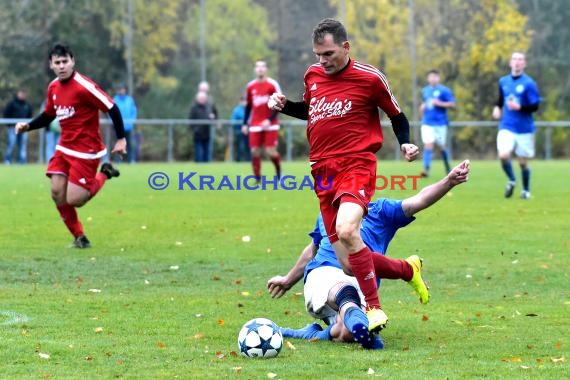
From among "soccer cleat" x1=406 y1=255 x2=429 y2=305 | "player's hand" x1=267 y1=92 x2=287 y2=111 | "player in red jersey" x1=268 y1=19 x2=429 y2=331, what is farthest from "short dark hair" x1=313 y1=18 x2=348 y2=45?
"soccer cleat" x1=406 y1=255 x2=429 y2=305

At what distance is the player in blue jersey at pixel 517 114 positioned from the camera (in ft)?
59.8

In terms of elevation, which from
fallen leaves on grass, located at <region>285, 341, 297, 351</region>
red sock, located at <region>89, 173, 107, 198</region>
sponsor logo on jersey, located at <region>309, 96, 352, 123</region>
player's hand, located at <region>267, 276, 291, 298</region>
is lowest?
fallen leaves on grass, located at <region>285, 341, 297, 351</region>

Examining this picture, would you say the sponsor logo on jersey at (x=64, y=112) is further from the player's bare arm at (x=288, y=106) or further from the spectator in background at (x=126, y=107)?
the spectator in background at (x=126, y=107)

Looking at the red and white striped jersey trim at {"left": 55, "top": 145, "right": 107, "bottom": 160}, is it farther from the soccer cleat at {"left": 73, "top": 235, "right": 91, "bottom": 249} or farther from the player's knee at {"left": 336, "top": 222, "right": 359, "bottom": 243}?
the player's knee at {"left": 336, "top": 222, "right": 359, "bottom": 243}

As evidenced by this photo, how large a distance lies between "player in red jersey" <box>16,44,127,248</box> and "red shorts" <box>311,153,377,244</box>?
4.70 m

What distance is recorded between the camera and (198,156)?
3350cm

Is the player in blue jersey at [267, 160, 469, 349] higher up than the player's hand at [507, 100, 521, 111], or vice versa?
the player's hand at [507, 100, 521, 111]

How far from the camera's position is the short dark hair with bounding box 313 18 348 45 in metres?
7.66

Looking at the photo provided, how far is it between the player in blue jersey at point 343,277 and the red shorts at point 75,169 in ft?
16.0

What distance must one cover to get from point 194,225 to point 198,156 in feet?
61.3

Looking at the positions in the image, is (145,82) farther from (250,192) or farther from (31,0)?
(250,192)

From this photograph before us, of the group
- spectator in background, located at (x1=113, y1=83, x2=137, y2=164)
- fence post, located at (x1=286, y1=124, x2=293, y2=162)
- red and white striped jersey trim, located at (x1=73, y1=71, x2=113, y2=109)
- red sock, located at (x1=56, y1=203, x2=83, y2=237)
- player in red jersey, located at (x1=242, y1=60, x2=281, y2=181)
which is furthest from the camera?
fence post, located at (x1=286, y1=124, x2=293, y2=162)

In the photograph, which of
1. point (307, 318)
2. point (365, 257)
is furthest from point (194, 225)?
point (365, 257)

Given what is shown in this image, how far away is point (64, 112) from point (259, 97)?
943cm
